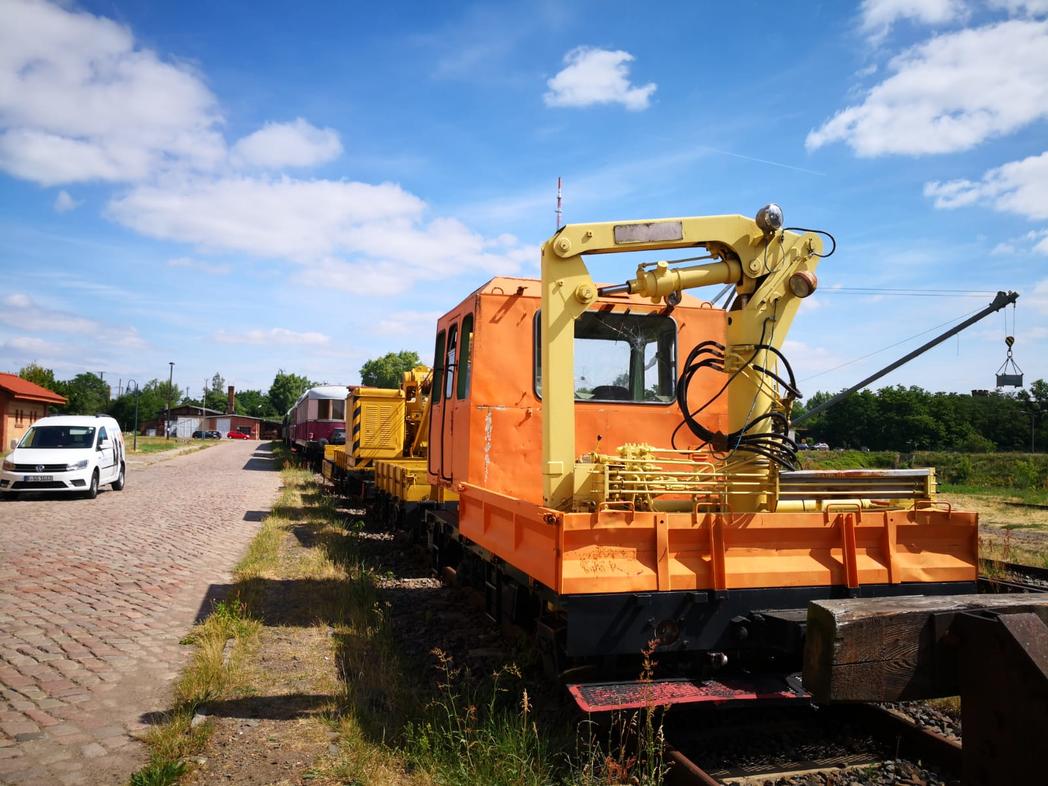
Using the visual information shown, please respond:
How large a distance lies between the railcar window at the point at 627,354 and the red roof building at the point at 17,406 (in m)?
38.8

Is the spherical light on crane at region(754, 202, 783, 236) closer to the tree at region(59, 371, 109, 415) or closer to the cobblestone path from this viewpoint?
the cobblestone path

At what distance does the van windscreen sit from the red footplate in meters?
18.4

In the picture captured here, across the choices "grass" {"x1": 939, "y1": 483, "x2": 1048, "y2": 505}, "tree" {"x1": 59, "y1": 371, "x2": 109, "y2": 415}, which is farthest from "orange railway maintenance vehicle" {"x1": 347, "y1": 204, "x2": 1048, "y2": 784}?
"tree" {"x1": 59, "y1": 371, "x2": 109, "y2": 415}

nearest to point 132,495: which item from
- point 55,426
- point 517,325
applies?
point 55,426

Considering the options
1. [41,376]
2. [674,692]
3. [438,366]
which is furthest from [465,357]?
[41,376]

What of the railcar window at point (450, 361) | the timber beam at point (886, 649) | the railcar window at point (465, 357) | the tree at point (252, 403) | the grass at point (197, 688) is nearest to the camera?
the timber beam at point (886, 649)

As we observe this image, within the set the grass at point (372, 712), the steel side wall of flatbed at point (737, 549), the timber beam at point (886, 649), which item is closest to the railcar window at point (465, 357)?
the grass at point (372, 712)

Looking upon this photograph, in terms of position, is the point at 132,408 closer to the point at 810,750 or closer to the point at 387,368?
the point at 387,368

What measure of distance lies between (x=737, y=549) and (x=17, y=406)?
45.9 meters

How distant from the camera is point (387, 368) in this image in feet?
294

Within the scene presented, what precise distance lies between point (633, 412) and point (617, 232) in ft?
6.50

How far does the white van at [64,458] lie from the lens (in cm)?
1719

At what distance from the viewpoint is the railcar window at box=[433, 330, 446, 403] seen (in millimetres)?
8126

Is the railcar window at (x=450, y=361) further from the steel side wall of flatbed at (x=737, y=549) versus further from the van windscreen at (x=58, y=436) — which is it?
the van windscreen at (x=58, y=436)
